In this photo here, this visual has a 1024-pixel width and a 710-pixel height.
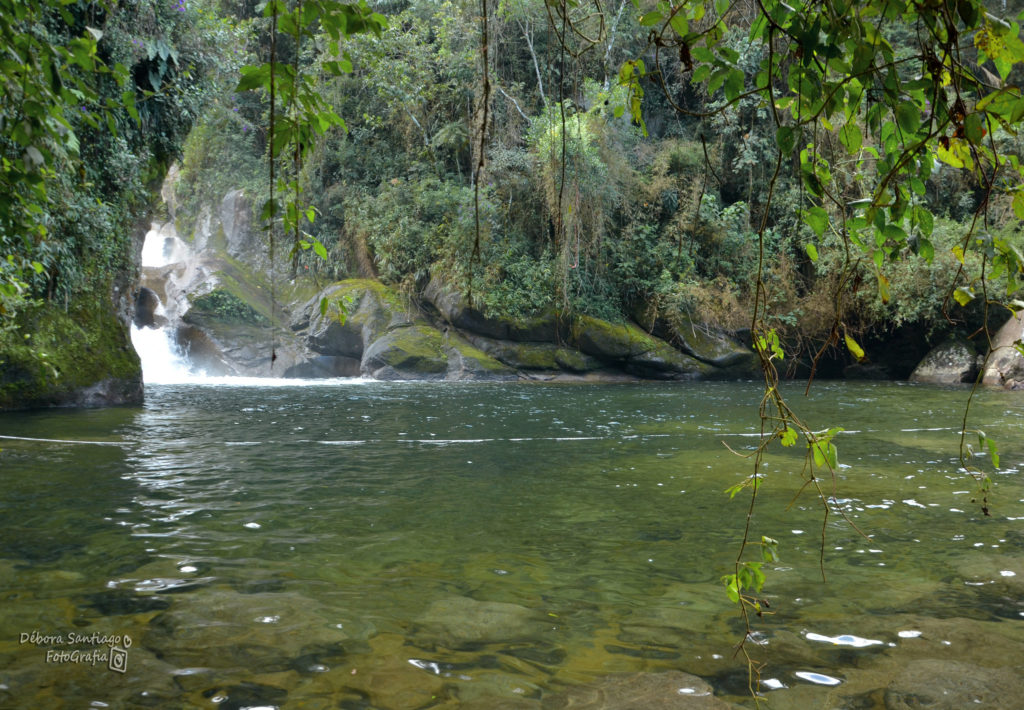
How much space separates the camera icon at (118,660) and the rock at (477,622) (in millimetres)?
1251

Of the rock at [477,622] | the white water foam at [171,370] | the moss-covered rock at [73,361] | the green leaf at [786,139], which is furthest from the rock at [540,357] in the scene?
the green leaf at [786,139]

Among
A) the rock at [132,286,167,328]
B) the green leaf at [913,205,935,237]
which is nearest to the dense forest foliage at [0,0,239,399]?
the rock at [132,286,167,328]

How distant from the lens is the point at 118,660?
3.05m

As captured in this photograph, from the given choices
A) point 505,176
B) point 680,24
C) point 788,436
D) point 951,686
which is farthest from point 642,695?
point 505,176

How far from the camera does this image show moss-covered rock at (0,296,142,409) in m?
11.4

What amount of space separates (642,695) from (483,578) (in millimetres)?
1514

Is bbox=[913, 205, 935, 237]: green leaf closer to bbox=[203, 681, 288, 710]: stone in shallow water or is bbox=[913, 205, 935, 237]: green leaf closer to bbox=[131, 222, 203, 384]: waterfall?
bbox=[203, 681, 288, 710]: stone in shallow water

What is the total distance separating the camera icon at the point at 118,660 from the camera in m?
2.98

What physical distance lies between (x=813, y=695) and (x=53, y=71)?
11.6ft

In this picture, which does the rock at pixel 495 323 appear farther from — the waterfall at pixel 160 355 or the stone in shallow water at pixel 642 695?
the stone in shallow water at pixel 642 695

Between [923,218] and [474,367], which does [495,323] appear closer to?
[474,367]

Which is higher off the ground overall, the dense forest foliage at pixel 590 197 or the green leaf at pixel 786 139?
the dense forest foliage at pixel 590 197

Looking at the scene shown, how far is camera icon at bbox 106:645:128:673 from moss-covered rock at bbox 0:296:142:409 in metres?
8.97

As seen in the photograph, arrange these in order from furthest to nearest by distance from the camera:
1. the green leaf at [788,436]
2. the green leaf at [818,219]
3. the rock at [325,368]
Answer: the rock at [325,368] → the green leaf at [788,436] → the green leaf at [818,219]
